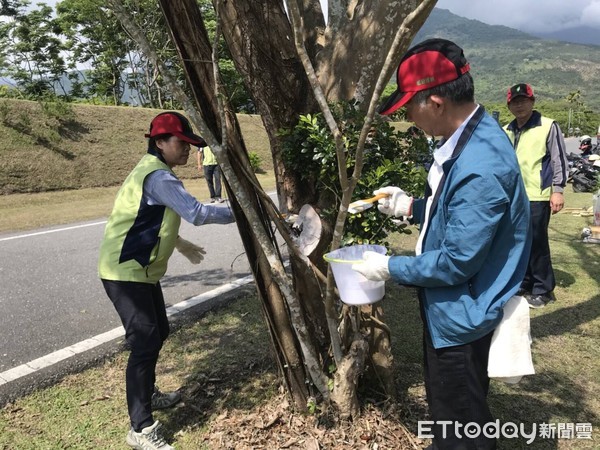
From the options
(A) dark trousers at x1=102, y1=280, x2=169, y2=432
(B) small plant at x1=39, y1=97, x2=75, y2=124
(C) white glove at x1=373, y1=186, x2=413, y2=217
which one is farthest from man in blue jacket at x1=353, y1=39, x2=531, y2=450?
(B) small plant at x1=39, y1=97, x2=75, y2=124

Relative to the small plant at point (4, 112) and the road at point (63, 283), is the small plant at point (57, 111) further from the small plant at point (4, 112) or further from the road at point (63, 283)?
the road at point (63, 283)

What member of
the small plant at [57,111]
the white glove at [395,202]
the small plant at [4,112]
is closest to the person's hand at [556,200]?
the white glove at [395,202]

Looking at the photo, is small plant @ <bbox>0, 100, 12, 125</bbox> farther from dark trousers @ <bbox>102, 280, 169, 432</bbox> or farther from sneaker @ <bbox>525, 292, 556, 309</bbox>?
sneaker @ <bbox>525, 292, 556, 309</bbox>

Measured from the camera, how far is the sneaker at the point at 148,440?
8.47 feet

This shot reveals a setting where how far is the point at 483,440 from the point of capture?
196cm

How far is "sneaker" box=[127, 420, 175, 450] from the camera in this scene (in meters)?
2.58

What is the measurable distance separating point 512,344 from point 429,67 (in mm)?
1092

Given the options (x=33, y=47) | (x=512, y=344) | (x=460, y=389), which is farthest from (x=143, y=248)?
(x=33, y=47)

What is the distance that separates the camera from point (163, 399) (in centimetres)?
304

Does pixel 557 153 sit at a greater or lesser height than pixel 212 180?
greater

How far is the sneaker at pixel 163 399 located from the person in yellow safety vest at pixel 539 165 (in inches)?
138

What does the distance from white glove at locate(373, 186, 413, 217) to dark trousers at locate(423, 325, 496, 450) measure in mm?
567

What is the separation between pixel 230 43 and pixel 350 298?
58.1 inches

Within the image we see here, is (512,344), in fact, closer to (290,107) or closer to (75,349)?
(290,107)
